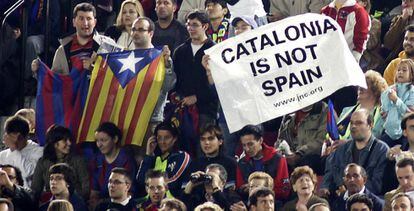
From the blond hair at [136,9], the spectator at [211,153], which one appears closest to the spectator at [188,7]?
the blond hair at [136,9]

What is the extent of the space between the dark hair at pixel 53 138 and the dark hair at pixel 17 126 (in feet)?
1.09

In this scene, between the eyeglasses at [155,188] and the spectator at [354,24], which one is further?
the spectator at [354,24]

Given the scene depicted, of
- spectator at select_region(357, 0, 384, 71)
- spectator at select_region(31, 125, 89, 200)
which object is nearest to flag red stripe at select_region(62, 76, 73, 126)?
spectator at select_region(31, 125, 89, 200)

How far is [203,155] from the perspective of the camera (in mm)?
24297

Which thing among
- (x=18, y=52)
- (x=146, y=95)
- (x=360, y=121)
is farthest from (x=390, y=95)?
(x=18, y=52)

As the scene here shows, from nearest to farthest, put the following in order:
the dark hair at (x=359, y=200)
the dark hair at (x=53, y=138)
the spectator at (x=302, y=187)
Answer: the dark hair at (x=359, y=200) → the spectator at (x=302, y=187) → the dark hair at (x=53, y=138)

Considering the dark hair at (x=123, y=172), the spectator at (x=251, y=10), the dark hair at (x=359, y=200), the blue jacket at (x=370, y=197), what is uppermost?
the spectator at (x=251, y=10)

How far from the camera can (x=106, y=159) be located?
81.0ft

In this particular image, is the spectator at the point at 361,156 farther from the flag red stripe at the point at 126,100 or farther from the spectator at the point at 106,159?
the flag red stripe at the point at 126,100

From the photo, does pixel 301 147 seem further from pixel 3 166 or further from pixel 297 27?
pixel 3 166

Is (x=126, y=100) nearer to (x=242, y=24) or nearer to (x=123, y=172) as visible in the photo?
(x=123, y=172)

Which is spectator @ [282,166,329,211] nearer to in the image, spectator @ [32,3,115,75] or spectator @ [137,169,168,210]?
spectator @ [137,169,168,210]

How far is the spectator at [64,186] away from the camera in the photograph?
78.7ft

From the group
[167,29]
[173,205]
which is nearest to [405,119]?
[173,205]
